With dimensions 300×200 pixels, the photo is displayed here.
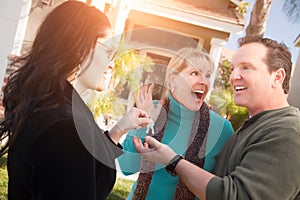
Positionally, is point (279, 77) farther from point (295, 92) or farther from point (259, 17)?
point (295, 92)

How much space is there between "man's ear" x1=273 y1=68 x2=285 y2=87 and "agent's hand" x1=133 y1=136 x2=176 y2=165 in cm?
22

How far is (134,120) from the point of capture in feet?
2.33

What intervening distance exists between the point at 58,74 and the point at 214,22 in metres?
2.95

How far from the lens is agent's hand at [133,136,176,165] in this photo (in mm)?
671

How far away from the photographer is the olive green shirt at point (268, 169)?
0.60 meters

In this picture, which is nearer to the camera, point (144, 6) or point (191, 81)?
point (191, 81)

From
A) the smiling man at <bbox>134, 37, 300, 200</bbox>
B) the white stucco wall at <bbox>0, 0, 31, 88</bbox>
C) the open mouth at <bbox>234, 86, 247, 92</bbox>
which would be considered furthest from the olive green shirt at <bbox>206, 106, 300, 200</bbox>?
the white stucco wall at <bbox>0, 0, 31, 88</bbox>

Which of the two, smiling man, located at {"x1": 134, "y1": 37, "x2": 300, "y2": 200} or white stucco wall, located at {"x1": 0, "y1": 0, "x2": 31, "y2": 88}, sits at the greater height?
smiling man, located at {"x1": 134, "y1": 37, "x2": 300, "y2": 200}

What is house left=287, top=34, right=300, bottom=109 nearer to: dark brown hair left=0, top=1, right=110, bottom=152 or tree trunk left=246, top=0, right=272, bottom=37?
tree trunk left=246, top=0, right=272, bottom=37

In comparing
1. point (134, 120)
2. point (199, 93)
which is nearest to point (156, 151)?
point (134, 120)

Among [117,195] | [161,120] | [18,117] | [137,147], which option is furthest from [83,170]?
[117,195]

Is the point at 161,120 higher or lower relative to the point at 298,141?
lower

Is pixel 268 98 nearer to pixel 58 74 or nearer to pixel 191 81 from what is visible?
pixel 191 81

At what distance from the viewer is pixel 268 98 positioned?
0.71 meters
